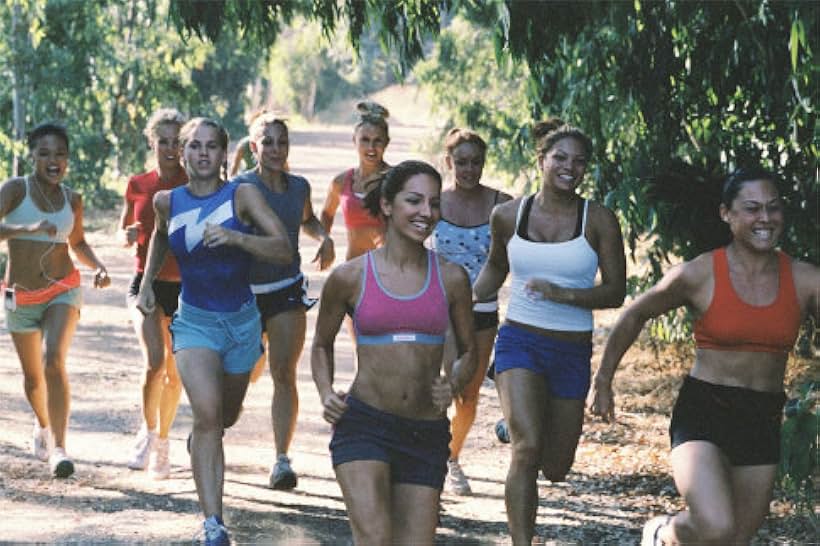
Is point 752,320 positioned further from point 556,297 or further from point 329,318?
point 329,318

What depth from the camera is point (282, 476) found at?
8336 millimetres

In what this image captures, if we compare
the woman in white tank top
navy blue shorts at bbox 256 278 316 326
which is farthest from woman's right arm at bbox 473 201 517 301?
navy blue shorts at bbox 256 278 316 326

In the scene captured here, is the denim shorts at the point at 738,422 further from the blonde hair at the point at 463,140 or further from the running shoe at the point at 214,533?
the blonde hair at the point at 463,140

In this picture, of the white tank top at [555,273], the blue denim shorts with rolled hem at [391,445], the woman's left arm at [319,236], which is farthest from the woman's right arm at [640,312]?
the woman's left arm at [319,236]

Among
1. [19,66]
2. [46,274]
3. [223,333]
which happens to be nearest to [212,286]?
[223,333]

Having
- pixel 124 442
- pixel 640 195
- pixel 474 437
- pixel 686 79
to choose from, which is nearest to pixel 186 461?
pixel 124 442

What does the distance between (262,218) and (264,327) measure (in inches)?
60.5

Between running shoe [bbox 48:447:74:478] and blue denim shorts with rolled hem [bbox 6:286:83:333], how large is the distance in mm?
710

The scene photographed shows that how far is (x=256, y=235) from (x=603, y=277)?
63.7 inches

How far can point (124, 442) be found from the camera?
984cm

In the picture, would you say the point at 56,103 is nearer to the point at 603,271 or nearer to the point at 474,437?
the point at 474,437

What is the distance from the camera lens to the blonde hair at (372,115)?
354 inches

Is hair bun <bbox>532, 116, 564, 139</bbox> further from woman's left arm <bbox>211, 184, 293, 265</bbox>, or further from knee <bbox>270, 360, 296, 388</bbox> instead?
knee <bbox>270, 360, 296, 388</bbox>

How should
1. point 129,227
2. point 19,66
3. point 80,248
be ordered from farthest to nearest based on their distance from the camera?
point 19,66 < point 80,248 < point 129,227
